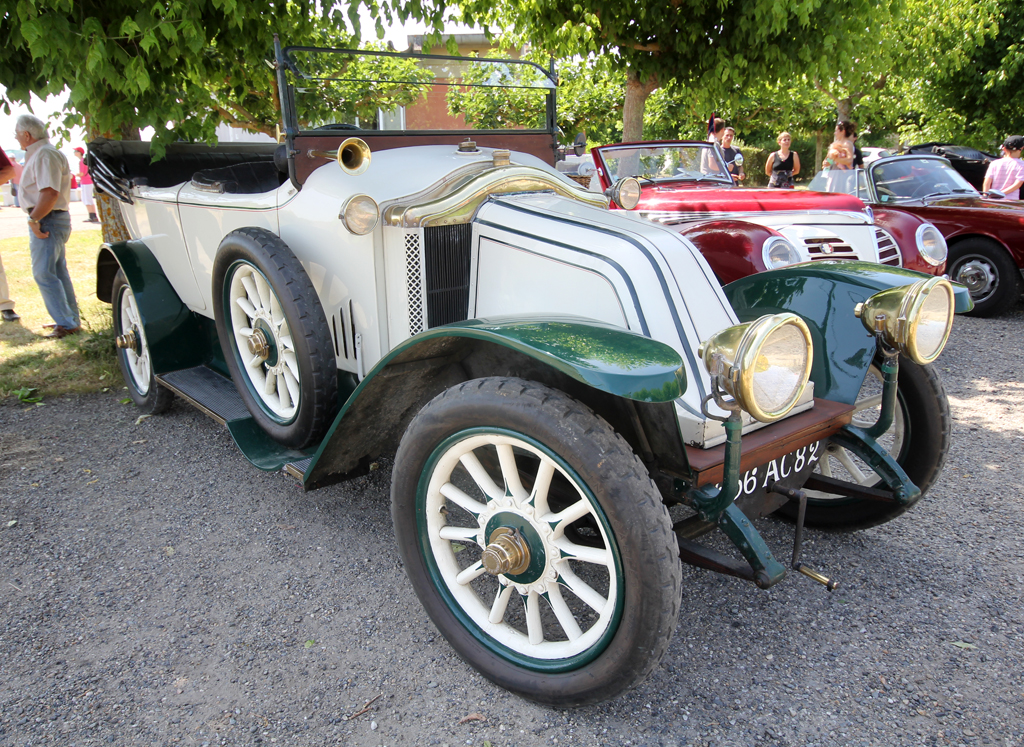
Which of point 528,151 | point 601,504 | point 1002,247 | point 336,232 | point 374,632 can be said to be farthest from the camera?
point 1002,247

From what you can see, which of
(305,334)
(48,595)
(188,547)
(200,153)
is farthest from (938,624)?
(200,153)

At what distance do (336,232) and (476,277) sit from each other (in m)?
0.57

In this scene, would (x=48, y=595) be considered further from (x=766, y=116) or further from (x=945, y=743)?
(x=766, y=116)

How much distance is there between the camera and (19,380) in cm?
477

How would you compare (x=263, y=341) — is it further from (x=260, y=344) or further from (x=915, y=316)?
(x=915, y=316)

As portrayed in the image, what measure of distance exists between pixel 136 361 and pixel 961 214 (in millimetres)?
7353

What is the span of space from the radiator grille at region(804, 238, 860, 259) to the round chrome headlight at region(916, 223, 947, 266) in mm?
656

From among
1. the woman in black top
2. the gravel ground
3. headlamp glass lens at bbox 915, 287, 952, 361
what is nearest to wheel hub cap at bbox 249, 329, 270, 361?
the gravel ground

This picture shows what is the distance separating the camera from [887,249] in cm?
582

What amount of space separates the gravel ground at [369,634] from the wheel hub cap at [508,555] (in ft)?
1.34

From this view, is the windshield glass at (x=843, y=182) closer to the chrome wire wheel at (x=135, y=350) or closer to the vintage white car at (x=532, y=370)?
the vintage white car at (x=532, y=370)

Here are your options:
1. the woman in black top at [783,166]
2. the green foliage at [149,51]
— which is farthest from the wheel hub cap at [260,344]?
the woman in black top at [783,166]

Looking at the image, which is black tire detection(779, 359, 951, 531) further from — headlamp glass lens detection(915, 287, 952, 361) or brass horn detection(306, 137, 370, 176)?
brass horn detection(306, 137, 370, 176)

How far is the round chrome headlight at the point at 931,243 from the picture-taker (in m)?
5.88
